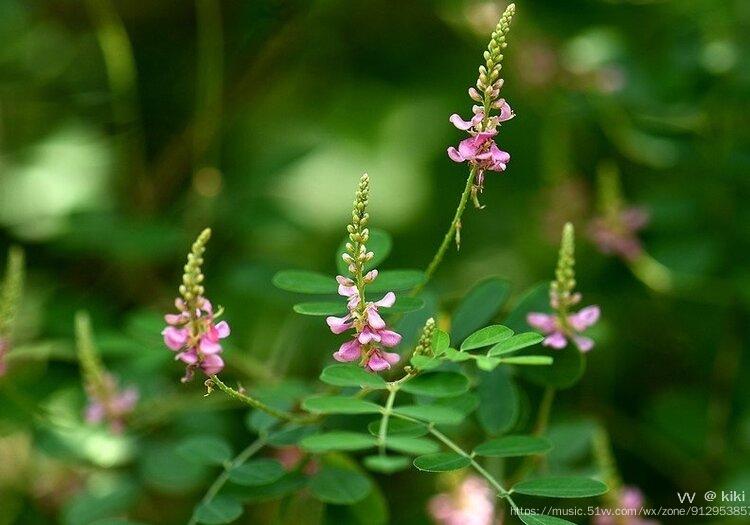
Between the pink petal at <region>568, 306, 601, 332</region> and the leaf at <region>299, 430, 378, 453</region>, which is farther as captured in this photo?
the pink petal at <region>568, 306, 601, 332</region>

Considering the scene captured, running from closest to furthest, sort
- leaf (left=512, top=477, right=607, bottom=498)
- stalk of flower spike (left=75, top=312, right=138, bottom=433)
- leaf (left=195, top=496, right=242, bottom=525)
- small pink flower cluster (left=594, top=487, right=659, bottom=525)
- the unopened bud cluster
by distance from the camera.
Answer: the unopened bud cluster < leaf (left=512, top=477, right=607, bottom=498) < leaf (left=195, top=496, right=242, bottom=525) < stalk of flower spike (left=75, top=312, right=138, bottom=433) < small pink flower cluster (left=594, top=487, right=659, bottom=525)

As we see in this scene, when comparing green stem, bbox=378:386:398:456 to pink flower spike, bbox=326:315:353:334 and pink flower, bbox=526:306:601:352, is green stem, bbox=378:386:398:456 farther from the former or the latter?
pink flower, bbox=526:306:601:352

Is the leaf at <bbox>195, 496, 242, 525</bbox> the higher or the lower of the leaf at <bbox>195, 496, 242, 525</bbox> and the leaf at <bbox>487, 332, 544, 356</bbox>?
the lower

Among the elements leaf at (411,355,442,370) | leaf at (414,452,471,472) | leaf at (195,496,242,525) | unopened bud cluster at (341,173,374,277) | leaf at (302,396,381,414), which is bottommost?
leaf at (195,496,242,525)

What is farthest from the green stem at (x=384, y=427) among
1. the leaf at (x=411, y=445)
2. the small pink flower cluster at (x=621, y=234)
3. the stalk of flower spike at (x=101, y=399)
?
the small pink flower cluster at (x=621, y=234)

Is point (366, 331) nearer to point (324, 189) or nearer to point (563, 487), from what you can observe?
point (563, 487)

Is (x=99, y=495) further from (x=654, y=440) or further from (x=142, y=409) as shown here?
(x=654, y=440)

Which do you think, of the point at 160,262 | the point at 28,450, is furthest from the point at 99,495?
the point at 160,262

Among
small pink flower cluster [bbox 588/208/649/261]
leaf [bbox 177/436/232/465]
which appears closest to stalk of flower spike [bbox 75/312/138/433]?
leaf [bbox 177/436/232/465]
